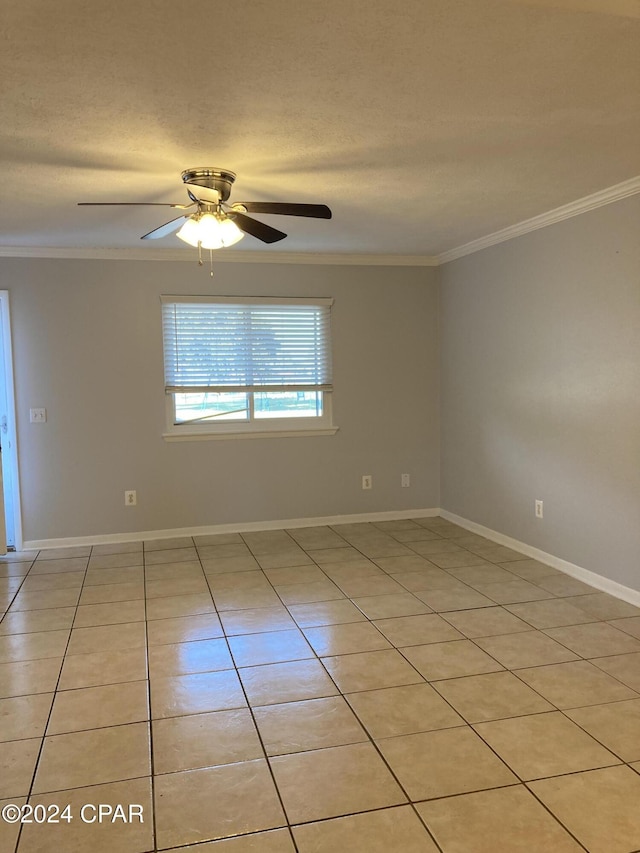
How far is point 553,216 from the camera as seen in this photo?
390cm

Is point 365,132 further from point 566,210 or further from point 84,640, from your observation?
point 84,640

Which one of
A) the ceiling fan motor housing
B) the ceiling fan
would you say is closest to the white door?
the ceiling fan

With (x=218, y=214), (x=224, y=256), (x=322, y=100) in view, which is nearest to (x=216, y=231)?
(x=218, y=214)

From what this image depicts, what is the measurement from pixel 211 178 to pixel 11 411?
270cm

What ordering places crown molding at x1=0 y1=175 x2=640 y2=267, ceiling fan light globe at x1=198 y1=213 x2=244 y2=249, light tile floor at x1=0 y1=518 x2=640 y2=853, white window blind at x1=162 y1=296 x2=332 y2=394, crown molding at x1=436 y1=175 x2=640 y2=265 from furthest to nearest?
white window blind at x1=162 y1=296 x2=332 y2=394 → crown molding at x1=0 y1=175 x2=640 y2=267 → crown molding at x1=436 y1=175 x2=640 y2=265 → ceiling fan light globe at x1=198 y1=213 x2=244 y2=249 → light tile floor at x1=0 y1=518 x2=640 y2=853

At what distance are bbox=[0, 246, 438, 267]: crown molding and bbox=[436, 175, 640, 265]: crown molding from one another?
1.32 feet

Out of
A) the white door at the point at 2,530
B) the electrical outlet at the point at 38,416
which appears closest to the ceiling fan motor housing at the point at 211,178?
the electrical outlet at the point at 38,416

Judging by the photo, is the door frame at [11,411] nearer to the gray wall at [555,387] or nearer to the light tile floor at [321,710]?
the light tile floor at [321,710]

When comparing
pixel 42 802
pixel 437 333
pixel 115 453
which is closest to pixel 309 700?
pixel 42 802

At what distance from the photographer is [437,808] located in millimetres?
1913

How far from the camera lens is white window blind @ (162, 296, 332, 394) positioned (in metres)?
4.98

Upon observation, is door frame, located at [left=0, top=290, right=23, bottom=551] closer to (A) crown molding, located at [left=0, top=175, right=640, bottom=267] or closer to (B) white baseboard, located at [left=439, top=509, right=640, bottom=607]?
(A) crown molding, located at [left=0, top=175, right=640, bottom=267]

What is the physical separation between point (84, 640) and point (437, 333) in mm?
3735

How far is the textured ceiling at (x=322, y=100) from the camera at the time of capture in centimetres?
171
